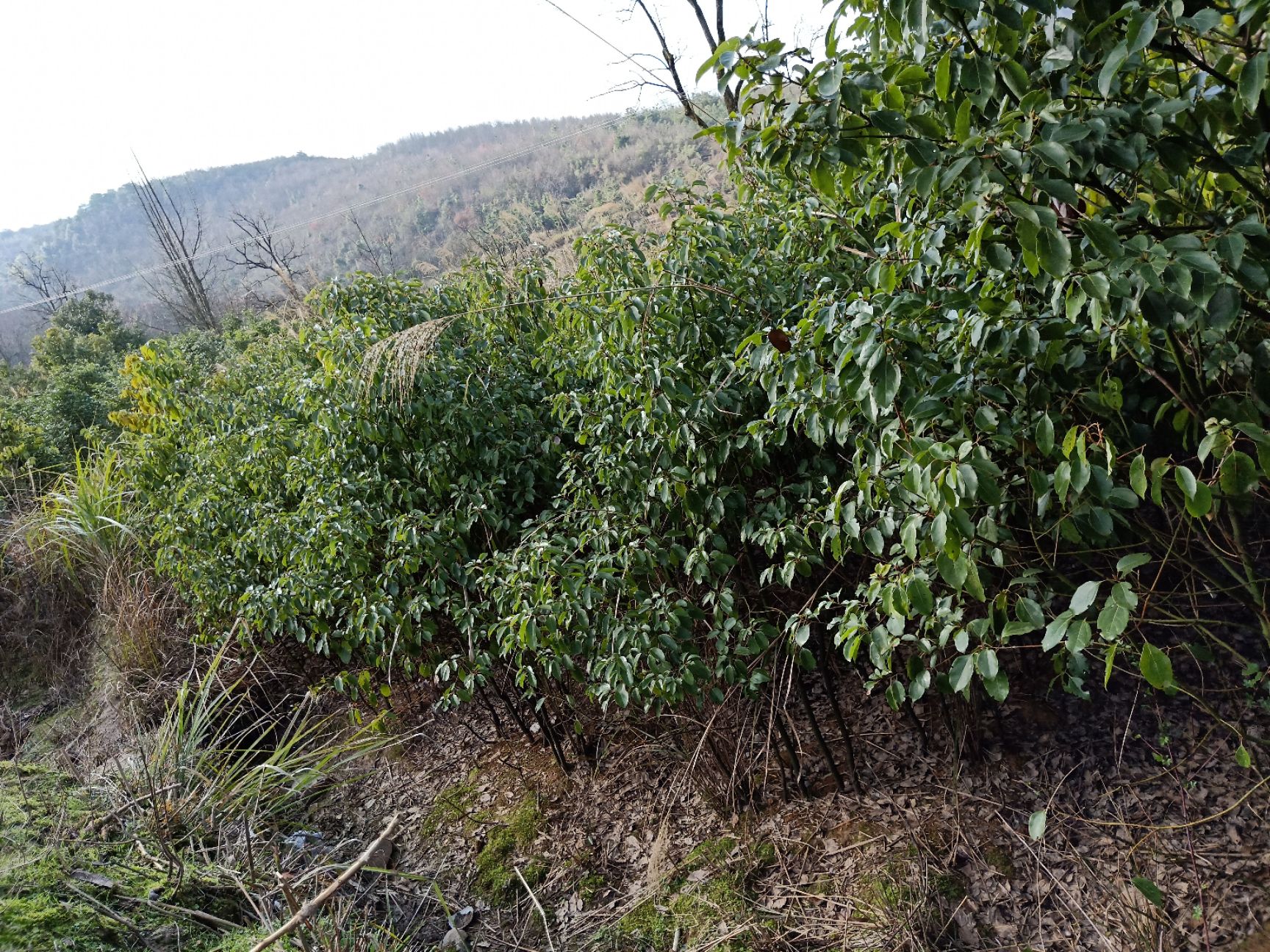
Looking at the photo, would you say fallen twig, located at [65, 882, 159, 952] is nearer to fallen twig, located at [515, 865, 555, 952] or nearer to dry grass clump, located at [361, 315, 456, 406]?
fallen twig, located at [515, 865, 555, 952]

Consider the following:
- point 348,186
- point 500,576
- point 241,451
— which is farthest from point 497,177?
point 500,576

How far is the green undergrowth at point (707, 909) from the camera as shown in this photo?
7.72 feet

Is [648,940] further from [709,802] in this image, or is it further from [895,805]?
[895,805]

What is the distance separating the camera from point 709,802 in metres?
2.80

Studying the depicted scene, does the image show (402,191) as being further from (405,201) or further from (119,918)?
(119,918)

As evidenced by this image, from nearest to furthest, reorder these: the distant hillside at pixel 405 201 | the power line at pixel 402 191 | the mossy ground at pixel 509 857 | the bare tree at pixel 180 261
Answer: the mossy ground at pixel 509 857 < the bare tree at pixel 180 261 < the distant hillside at pixel 405 201 < the power line at pixel 402 191

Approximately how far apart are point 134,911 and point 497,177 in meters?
24.1

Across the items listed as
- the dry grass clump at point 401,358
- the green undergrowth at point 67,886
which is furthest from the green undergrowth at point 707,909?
the dry grass clump at point 401,358

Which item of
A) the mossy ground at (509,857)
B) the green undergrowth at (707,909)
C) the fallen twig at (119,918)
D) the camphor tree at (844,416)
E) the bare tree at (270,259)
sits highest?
the bare tree at (270,259)

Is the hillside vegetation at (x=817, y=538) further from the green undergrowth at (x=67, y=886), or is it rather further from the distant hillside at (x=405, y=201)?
the distant hillside at (x=405, y=201)

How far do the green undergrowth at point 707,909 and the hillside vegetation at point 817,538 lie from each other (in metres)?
0.01

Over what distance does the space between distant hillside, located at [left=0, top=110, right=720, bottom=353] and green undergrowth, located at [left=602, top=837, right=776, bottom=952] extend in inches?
190

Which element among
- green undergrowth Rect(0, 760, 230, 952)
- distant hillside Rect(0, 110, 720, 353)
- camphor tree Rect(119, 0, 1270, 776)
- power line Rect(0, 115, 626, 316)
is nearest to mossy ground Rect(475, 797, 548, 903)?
camphor tree Rect(119, 0, 1270, 776)

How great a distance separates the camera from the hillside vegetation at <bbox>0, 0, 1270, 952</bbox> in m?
1.29
